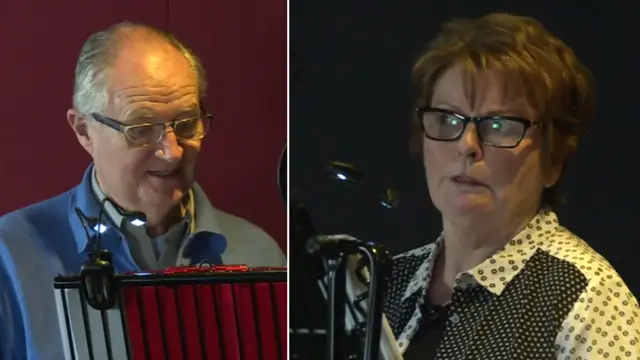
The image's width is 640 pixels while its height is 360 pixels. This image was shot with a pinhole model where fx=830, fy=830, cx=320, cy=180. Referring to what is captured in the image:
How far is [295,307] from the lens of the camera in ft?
2.20

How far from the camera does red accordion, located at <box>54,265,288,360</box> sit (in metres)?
0.88

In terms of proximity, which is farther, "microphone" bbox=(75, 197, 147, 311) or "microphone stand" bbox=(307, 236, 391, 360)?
"microphone" bbox=(75, 197, 147, 311)

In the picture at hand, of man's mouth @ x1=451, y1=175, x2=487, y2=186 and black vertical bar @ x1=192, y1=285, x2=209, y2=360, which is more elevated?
man's mouth @ x1=451, y1=175, x2=487, y2=186

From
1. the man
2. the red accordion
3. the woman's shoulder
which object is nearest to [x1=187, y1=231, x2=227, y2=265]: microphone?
the man

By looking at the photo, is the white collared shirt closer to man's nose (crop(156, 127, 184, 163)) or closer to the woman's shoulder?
man's nose (crop(156, 127, 184, 163))

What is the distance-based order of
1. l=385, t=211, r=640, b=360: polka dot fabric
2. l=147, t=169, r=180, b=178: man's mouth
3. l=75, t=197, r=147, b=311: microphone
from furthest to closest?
l=147, t=169, r=180, b=178: man's mouth < l=75, t=197, r=147, b=311: microphone < l=385, t=211, r=640, b=360: polka dot fabric

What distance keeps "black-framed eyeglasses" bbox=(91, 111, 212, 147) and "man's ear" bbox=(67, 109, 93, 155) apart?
1.2 inches

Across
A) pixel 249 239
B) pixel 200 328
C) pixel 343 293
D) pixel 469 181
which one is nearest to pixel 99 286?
pixel 200 328

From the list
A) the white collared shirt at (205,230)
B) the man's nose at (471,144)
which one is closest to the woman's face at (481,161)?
the man's nose at (471,144)

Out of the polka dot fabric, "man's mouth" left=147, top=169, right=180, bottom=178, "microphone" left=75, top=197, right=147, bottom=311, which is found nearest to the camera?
the polka dot fabric

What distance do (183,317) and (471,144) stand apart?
399 millimetres

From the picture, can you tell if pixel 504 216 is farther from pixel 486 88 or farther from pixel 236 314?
pixel 236 314

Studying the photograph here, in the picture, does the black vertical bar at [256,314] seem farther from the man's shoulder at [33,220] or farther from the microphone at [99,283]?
the man's shoulder at [33,220]

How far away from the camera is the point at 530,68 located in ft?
2.07
